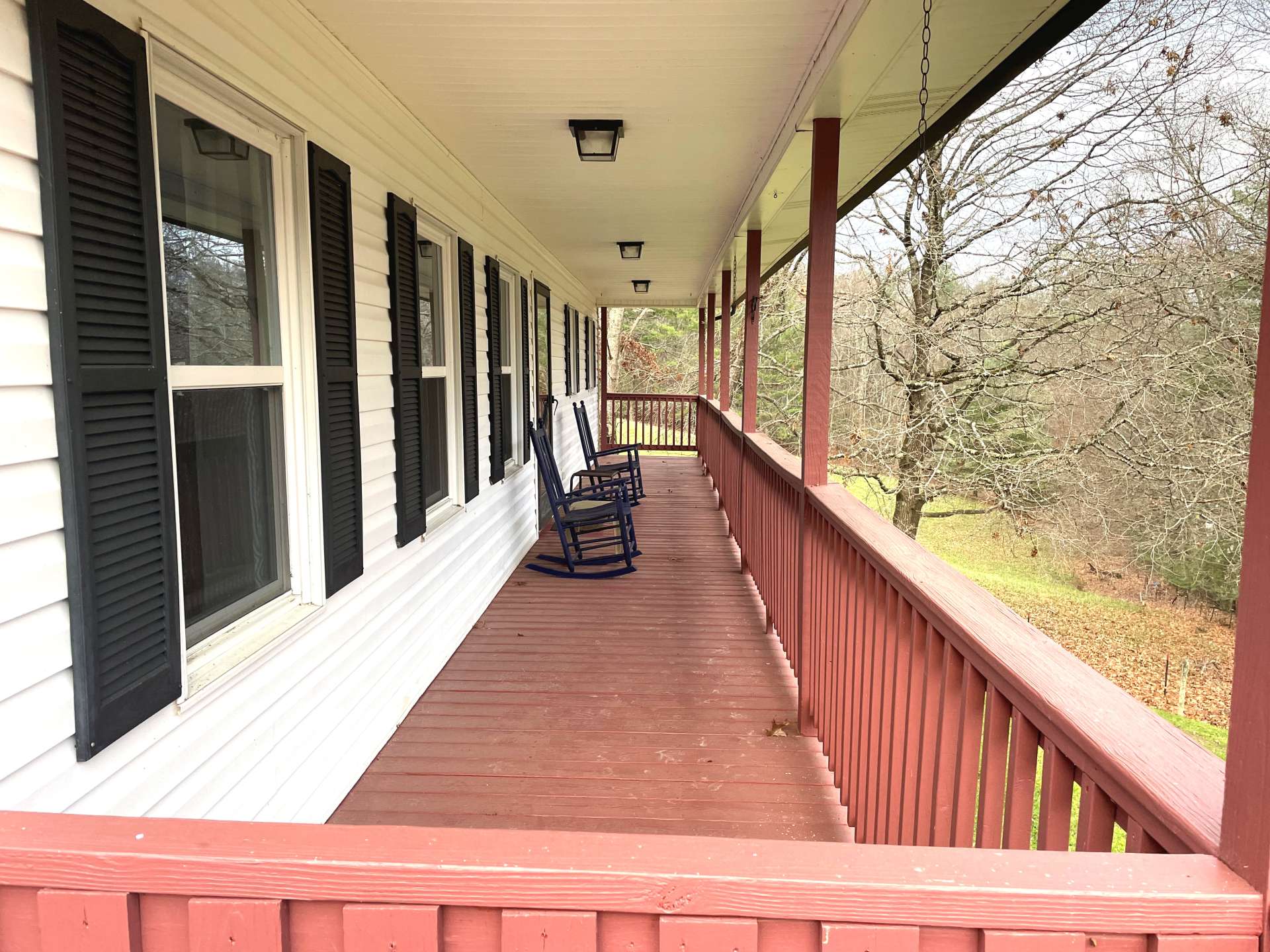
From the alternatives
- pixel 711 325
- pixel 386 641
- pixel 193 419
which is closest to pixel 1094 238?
pixel 711 325

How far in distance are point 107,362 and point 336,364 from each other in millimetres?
1067

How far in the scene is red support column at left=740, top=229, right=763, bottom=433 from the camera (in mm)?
5227

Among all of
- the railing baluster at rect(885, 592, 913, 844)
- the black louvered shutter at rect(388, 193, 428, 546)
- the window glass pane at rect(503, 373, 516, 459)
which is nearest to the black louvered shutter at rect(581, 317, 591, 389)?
the window glass pane at rect(503, 373, 516, 459)

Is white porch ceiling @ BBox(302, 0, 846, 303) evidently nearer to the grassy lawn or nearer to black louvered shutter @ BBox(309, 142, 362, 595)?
Answer: black louvered shutter @ BBox(309, 142, 362, 595)

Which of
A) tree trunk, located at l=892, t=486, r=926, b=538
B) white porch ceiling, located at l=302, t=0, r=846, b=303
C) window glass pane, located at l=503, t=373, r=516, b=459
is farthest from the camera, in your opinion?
tree trunk, located at l=892, t=486, r=926, b=538

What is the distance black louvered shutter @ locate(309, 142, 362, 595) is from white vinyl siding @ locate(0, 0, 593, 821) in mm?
91

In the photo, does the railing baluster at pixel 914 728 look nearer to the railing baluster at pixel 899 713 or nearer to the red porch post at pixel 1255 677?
the railing baluster at pixel 899 713

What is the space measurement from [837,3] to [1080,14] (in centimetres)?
60

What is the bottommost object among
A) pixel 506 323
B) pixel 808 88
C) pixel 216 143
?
pixel 506 323

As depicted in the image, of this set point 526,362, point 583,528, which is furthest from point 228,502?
point 583,528

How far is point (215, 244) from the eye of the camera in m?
2.03

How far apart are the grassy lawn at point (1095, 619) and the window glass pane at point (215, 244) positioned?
5.40 meters

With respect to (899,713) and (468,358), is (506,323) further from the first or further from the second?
(899,713)

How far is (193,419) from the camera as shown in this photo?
1952 millimetres
